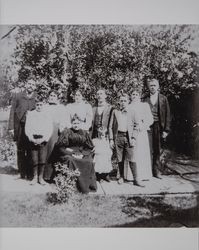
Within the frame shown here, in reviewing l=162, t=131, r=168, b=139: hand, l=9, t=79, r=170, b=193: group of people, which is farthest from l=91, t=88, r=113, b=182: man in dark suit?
l=162, t=131, r=168, b=139: hand

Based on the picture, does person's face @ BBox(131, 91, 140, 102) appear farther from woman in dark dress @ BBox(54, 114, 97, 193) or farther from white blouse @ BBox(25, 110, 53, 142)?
white blouse @ BBox(25, 110, 53, 142)

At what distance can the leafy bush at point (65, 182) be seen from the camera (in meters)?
2.42

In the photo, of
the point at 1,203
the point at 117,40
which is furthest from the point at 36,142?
the point at 117,40

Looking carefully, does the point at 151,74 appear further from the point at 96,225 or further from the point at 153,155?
the point at 96,225

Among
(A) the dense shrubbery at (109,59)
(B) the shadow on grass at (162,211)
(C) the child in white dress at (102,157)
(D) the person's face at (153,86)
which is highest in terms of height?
(A) the dense shrubbery at (109,59)

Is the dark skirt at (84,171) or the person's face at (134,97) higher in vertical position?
the person's face at (134,97)

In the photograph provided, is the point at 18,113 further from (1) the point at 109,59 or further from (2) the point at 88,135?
(1) the point at 109,59

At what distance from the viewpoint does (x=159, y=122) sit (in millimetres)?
2451

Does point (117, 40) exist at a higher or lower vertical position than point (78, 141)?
higher

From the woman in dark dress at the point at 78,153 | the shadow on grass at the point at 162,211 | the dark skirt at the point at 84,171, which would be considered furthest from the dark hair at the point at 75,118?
the shadow on grass at the point at 162,211

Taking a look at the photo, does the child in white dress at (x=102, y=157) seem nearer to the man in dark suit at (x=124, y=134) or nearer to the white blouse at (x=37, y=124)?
the man in dark suit at (x=124, y=134)

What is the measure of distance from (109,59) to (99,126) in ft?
1.41
